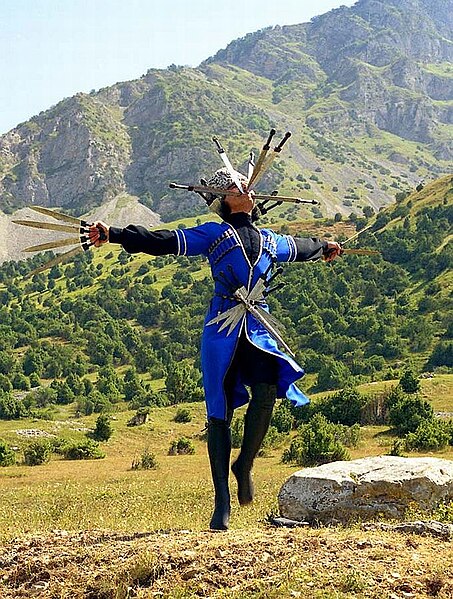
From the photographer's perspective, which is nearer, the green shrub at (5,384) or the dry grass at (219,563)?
the dry grass at (219,563)

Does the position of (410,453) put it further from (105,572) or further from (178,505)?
(105,572)

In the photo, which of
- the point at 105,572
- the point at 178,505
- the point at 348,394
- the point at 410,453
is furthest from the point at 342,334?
the point at 105,572

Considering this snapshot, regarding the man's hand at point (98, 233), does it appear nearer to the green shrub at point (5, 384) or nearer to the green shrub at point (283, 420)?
the green shrub at point (283, 420)

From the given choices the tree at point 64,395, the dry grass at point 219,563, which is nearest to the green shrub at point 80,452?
the dry grass at point 219,563

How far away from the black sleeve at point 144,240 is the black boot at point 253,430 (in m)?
1.39

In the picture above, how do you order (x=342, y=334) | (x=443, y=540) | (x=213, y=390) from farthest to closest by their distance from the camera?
1. (x=342, y=334)
2. (x=213, y=390)
3. (x=443, y=540)

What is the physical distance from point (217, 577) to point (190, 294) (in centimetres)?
10765

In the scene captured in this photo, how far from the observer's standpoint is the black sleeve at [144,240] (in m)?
6.09

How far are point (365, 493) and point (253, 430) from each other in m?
1.80

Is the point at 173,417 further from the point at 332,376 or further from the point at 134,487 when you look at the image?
the point at 134,487

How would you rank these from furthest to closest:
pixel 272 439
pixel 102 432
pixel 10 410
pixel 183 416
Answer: pixel 10 410 → pixel 183 416 → pixel 102 432 → pixel 272 439

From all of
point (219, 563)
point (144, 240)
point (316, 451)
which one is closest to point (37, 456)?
point (316, 451)

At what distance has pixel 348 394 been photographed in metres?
39.0

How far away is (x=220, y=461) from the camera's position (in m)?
6.43
